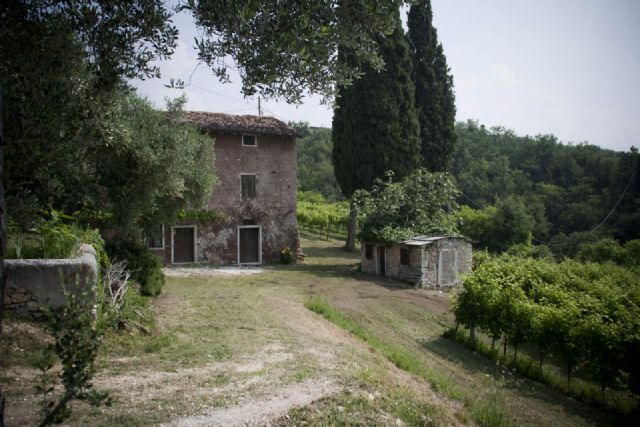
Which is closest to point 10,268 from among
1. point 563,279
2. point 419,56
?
point 563,279

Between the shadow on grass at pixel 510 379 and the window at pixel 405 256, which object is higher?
the window at pixel 405 256

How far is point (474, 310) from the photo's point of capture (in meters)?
13.9

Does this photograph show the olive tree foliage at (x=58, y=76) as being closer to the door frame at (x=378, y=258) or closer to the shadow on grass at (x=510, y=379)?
the shadow on grass at (x=510, y=379)

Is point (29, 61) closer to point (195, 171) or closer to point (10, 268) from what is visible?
point (10, 268)

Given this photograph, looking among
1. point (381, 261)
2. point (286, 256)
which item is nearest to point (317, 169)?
point (286, 256)

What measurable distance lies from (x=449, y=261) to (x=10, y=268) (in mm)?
18276

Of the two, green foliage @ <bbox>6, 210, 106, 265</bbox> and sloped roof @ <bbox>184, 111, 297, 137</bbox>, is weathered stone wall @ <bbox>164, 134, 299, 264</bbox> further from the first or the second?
green foliage @ <bbox>6, 210, 106, 265</bbox>

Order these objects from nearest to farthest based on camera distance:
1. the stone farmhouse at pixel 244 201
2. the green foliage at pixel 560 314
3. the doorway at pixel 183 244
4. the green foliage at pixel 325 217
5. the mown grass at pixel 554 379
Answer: the green foliage at pixel 560 314 < the mown grass at pixel 554 379 < the doorway at pixel 183 244 < the stone farmhouse at pixel 244 201 < the green foliage at pixel 325 217

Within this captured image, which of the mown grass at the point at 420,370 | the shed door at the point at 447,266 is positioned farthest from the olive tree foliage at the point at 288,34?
the shed door at the point at 447,266

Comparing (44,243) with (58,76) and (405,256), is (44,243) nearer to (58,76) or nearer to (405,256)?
(58,76)

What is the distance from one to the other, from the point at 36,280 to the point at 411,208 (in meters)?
19.7

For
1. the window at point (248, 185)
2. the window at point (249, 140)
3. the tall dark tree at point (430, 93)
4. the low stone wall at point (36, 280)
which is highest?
the tall dark tree at point (430, 93)

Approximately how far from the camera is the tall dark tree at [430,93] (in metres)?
32.0

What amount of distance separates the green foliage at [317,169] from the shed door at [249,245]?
2846 cm
